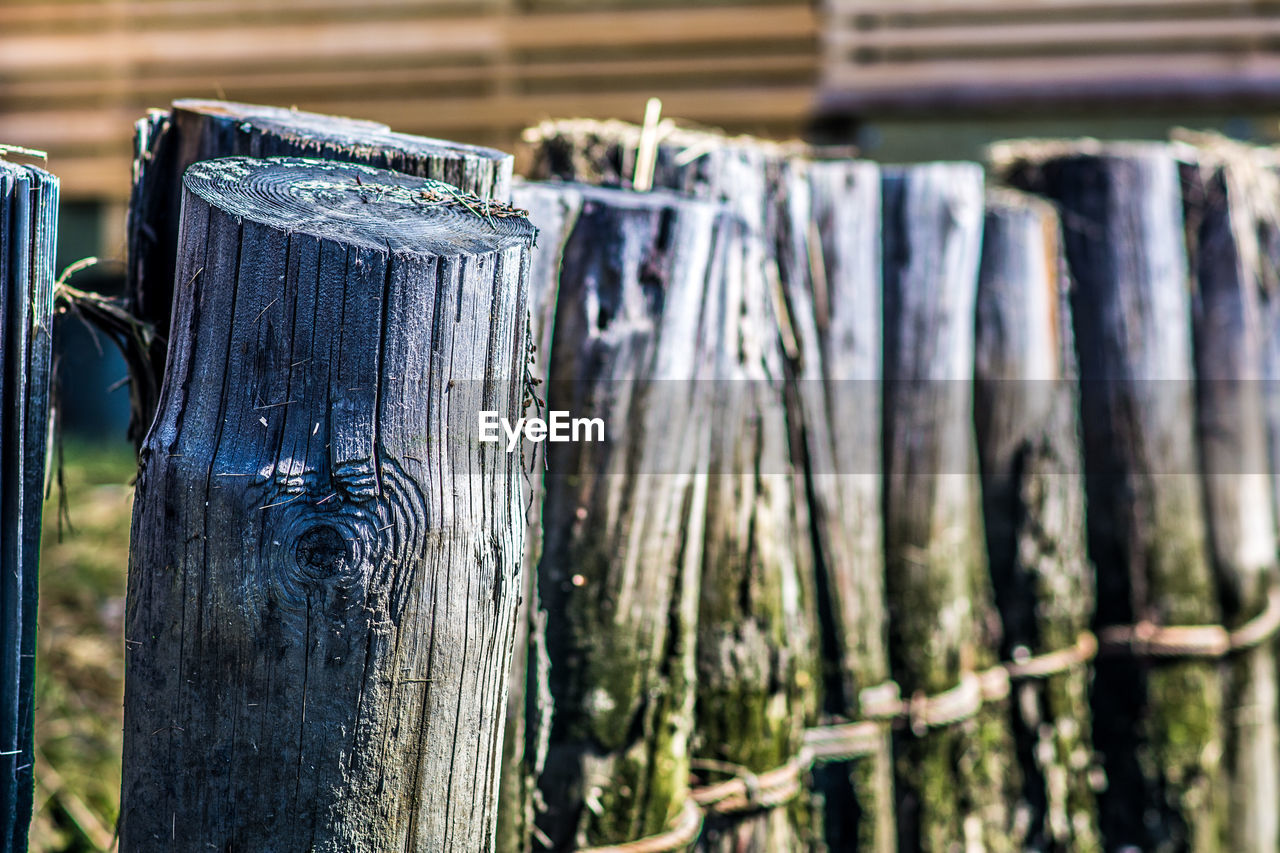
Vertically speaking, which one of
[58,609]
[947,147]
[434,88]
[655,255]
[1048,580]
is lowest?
[58,609]

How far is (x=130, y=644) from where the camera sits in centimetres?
131

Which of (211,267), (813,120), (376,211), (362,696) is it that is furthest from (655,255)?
(813,120)

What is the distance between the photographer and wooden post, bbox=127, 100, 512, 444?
5.05ft

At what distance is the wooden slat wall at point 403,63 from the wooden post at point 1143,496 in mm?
2903

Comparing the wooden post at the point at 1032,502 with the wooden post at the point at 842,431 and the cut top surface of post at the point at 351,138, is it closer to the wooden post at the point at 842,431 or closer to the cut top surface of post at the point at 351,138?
the wooden post at the point at 842,431

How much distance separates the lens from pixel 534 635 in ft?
5.87

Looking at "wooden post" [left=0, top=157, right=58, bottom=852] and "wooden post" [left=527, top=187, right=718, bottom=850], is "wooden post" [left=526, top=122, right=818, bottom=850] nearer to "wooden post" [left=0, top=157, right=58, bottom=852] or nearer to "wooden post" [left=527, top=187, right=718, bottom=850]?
"wooden post" [left=527, top=187, right=718, bottom=850]

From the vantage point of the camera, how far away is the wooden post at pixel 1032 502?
8.34ft

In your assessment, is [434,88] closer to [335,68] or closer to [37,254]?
[335,68]

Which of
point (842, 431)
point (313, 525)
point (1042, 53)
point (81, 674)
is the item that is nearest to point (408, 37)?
point (1042, 53)

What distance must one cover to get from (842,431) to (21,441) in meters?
1.41

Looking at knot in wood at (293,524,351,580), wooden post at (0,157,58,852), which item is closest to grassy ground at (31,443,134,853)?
wooden post at (0,157,58,852)

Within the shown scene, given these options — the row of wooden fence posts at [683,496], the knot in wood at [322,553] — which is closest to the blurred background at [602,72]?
the row of wooden fence posts at [683,496]

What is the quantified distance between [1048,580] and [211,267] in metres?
1.91
